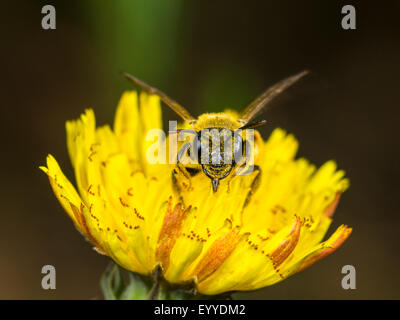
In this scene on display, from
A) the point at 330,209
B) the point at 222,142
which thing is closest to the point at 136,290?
the point at 222,142

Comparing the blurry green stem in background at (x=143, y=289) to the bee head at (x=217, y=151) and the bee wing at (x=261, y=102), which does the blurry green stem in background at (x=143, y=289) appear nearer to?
the bee head at (x=217, y=151)

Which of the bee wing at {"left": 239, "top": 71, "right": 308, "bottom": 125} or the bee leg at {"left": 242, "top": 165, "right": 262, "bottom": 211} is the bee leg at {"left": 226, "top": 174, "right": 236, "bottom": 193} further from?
the bee wing at {"left": 239, "top": 71, "right": 308, "bottom": 125}

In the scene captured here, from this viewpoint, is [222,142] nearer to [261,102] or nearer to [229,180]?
[229,180]

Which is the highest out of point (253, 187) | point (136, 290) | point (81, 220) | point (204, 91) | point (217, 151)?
point (204, 91)

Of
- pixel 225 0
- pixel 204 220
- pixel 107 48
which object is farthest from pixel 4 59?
pixel 204 220

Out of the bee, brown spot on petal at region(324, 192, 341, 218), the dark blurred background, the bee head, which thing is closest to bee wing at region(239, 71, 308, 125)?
the bee

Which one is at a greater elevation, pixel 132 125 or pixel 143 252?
pixel 132 125

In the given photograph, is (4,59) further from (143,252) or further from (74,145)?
(143,252)
